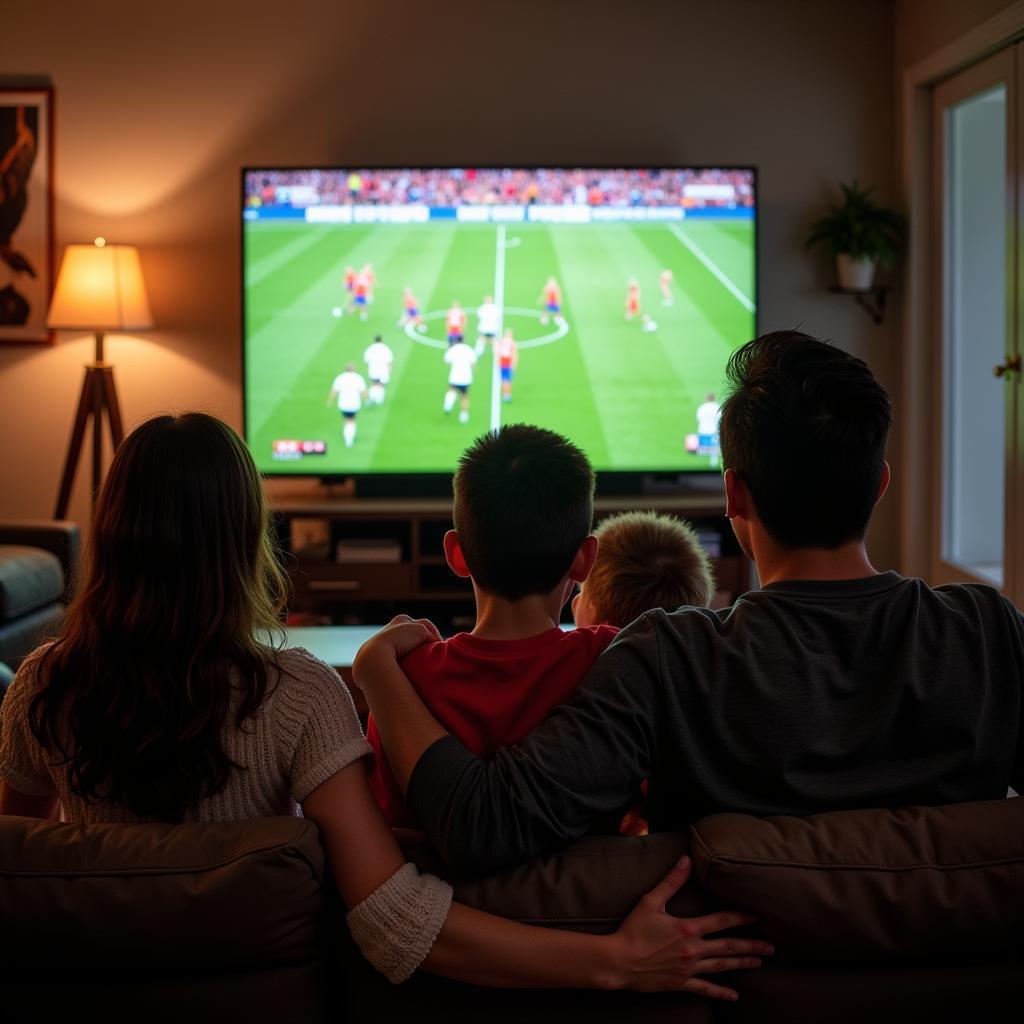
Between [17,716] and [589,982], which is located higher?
[17,716]

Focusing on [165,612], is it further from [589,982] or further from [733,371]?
[733,371]

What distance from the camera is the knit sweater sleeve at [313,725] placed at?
4.06 feet

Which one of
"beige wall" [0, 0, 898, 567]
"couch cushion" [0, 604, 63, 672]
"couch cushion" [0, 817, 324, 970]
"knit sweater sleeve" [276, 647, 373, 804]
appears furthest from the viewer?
"beige wall" [0, 0, 898, 567]

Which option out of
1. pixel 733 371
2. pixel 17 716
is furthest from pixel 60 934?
pixel 733 371

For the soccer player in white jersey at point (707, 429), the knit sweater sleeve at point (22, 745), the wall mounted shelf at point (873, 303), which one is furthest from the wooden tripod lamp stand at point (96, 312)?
the knit sweater sleeve at point (22, 745)

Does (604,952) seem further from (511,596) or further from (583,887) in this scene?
(511,596)

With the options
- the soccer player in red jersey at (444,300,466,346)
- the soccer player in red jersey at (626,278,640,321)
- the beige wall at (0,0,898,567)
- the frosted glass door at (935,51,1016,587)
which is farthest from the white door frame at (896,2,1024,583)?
the soccer player in red jersey at (444,300,466,346)

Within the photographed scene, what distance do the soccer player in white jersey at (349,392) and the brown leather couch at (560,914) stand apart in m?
4.00

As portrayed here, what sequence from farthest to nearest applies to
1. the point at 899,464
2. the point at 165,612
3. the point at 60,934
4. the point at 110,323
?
the point at 899,464 → the point at 110,323 → the point at 165,612 → the point at 60,934

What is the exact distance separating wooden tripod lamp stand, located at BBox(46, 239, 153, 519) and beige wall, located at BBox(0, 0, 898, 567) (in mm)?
281

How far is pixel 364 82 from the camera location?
5191 mm

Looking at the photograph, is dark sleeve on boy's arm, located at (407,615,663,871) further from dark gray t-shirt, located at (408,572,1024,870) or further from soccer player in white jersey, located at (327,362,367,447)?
soccer player in white jersey, located at (327,362,367,447)

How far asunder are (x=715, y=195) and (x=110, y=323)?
2534 millimetres

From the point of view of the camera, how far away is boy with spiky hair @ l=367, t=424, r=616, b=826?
1.29 m
